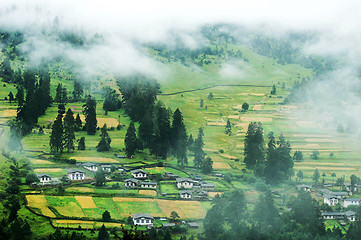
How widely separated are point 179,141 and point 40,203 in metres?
39.0

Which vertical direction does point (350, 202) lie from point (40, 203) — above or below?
below

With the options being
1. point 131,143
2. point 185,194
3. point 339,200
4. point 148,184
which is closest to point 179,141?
point 131,143

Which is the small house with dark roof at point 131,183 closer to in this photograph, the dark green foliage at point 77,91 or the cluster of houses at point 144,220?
the cluster of houses at point 144,220

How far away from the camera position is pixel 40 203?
219 feet

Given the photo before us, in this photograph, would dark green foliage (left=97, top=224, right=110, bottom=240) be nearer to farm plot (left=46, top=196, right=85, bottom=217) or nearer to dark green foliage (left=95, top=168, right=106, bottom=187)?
farm plot (left=46, top=196, right=85, bottom=217)

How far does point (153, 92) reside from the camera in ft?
451

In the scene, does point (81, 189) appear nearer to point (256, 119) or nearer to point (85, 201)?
point (85, 201)

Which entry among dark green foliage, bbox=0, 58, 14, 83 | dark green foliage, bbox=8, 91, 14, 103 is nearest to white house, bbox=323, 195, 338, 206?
dark green foliage, bbox=8, 91, 14, 103

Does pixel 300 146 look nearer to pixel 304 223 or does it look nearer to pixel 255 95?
pixel 304 223

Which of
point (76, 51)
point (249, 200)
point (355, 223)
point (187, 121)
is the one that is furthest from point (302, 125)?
point (76, 51)

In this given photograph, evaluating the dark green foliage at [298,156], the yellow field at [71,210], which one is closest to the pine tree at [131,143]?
the yellow field at [71,210]

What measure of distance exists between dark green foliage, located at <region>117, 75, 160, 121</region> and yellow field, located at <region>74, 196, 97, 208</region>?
5309 cm

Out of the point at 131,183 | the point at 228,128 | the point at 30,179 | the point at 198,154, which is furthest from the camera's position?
the point at 228,128

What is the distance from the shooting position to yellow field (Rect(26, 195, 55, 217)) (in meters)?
64.4
